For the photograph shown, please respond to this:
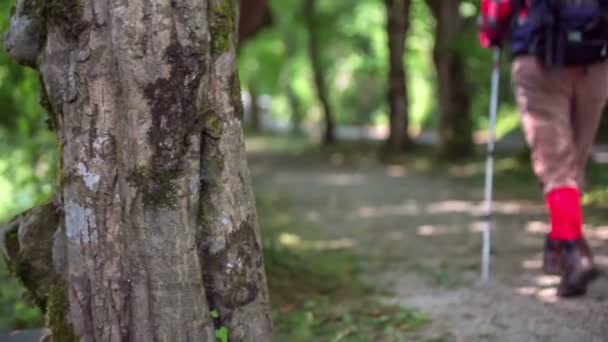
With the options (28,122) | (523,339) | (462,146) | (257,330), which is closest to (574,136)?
(523,339)

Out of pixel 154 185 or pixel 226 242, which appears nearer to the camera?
pixel 154 185

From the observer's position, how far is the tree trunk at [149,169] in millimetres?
3166

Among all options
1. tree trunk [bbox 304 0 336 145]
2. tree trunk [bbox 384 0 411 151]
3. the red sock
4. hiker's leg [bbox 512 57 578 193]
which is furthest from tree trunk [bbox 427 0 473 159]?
the red sock

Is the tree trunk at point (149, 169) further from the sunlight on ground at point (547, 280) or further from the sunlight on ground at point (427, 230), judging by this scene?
the sunlight on ground at point (427, 230)

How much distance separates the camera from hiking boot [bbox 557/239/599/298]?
4.75m

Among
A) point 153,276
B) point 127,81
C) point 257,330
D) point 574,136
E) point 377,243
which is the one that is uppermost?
point 127,81

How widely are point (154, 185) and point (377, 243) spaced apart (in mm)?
4891

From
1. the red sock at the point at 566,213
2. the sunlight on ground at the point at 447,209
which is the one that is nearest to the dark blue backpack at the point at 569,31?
the red sock at the point at 566,213

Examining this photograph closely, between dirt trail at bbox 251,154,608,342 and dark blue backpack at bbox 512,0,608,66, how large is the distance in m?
1.41

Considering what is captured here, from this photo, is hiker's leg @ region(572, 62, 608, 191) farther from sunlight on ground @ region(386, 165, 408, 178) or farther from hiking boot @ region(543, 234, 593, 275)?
sunlight on ground @ region(386, 165, 408, 178)

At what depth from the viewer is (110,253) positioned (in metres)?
3.31

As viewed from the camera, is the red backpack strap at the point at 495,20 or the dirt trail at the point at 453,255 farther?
the red backpack strap at the point at 495,20

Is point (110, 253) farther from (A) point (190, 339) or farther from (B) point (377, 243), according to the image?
(B) point (377, 243)

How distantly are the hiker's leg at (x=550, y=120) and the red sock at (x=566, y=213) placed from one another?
0.16 ft
